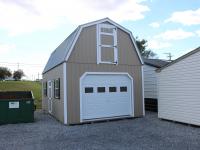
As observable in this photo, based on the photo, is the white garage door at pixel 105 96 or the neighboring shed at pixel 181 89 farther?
the white garage door at pixel 105 96

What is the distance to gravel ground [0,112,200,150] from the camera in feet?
25.1

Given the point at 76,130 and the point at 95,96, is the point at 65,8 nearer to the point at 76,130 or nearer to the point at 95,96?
the point at 95,96

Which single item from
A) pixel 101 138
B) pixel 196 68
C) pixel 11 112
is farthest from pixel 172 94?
pixel 11 112

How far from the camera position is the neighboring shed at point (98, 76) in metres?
12.0

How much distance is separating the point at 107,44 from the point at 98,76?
1753 mm

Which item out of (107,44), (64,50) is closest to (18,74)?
(64,50)

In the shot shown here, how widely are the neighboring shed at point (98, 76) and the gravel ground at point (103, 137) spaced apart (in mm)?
1240

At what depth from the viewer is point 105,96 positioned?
42.7ft

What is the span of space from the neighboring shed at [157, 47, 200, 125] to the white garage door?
1.84 metres

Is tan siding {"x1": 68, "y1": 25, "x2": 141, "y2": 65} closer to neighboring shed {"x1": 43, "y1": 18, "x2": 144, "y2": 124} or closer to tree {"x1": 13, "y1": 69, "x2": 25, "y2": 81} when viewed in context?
neighboring shed {"x1": 43, "y1": 18, "x2": 144, "y2": 124}

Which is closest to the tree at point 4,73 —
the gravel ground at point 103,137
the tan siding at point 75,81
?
the gravel ground at point 103,137

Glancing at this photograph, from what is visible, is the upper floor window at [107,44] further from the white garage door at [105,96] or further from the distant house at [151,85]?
the distant house at [151,85]

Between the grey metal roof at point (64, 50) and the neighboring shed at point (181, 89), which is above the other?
the grey metal roof at point (64, 50)

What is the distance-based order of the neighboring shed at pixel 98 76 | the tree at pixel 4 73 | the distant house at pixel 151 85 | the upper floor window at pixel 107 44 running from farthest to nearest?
the tree at pixel 4 73 < the distant house at pixel 151 85 < the upper floor window at pixel 107 44 < the neighboring shed at pixel 98 76
